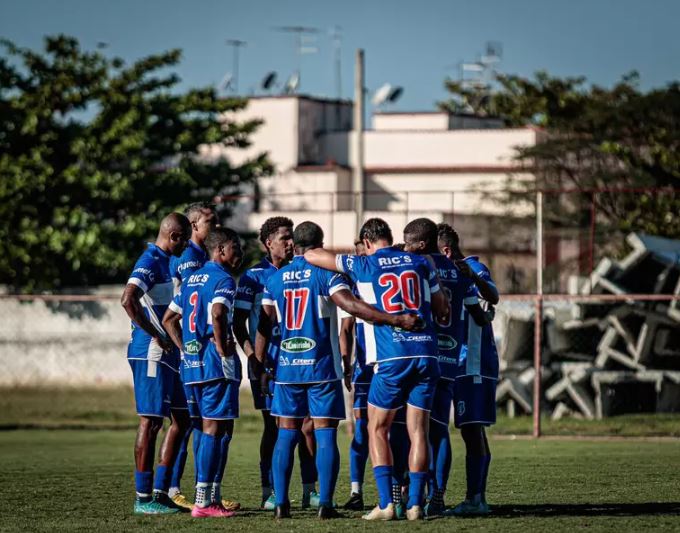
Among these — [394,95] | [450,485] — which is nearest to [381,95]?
[394,95]

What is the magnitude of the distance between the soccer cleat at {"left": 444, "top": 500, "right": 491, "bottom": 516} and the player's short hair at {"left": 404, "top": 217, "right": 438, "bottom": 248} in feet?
6.90

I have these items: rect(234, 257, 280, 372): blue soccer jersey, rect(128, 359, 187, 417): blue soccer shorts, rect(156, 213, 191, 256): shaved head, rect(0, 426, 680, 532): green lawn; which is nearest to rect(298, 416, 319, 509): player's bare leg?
rect(0, 426, 680, 532): green lawn

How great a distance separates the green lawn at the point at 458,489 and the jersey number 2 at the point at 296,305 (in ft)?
4.94

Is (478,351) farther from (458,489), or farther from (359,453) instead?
(458,489)

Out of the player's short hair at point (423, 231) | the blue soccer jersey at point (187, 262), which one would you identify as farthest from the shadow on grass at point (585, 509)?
the blue soccer jersey at point (187, 262)

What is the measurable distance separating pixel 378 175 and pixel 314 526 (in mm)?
41509

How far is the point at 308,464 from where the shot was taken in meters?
11.3

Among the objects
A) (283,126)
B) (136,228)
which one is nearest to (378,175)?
(283,126)

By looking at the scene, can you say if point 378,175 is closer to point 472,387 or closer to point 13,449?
point 13,449

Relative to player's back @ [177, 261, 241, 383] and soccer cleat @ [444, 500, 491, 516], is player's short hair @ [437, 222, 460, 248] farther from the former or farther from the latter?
soccer cleat @ [444, 500, 491, 516]

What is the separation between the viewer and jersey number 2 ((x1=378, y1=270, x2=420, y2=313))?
33.0 ft

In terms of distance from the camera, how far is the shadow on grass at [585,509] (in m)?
10.5

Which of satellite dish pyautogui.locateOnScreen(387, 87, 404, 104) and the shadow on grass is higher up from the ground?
satellite dish pyautogui.locateOnScreen(387, 87, 404, 104)

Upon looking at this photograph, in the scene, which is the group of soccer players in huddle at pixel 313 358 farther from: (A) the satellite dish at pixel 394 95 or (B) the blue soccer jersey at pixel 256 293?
(A) the satellite dish at pixel 394 95
